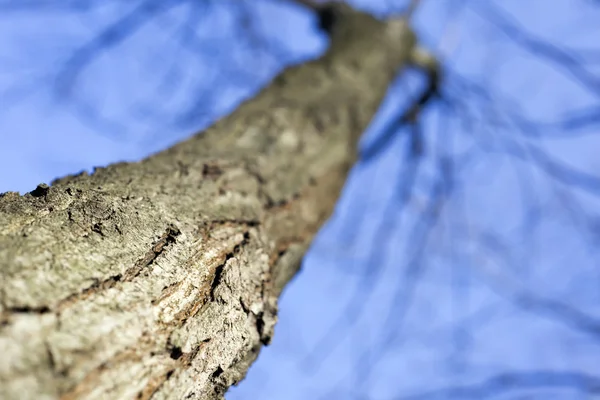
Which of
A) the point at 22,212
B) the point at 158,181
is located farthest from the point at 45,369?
the point at 158,181

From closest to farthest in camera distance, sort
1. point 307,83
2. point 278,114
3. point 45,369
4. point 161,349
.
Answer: point 45,369
point 161,349
point 278,114
point 307,83

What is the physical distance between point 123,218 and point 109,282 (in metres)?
0.13

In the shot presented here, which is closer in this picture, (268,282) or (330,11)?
(268,282)

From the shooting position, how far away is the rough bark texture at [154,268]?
0.56 metres

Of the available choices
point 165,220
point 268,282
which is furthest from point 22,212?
point 268,282

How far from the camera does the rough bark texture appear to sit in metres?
0.56

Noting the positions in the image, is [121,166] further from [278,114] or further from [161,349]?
[278,114]

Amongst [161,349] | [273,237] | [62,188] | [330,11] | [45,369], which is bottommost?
[45,369]

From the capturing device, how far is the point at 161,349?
26.0 inches

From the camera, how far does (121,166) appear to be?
0.97m

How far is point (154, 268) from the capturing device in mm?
719

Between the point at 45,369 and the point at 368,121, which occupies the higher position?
the point at 368,121

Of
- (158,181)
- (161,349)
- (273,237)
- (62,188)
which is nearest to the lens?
(161,349)

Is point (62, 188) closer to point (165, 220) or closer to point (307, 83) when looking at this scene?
point (165, 220)
